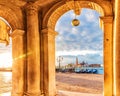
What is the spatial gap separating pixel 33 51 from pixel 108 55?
4.21 meters

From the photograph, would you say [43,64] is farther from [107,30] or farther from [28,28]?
[107,30]

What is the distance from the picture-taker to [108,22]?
38.7ft

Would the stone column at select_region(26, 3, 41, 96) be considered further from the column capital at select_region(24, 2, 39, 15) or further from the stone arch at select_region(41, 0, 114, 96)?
the stone arch at select_region(41, 0, 114, 96)

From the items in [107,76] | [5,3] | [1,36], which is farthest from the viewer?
[1,36]

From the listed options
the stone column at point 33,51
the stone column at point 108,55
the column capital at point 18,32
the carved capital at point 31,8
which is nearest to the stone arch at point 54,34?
the stone column at point 108,55

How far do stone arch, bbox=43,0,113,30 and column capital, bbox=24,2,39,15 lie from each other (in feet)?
2.65

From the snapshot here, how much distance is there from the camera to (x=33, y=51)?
1308 cm

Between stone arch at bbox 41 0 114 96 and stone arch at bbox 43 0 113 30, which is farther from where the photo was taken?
stone arch at bbox 43 0 113 30

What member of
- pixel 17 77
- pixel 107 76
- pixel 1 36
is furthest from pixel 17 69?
pixel 1 36

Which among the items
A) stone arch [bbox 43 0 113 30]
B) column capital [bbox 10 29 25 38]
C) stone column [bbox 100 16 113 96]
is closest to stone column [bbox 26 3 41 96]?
column capital [bbox 10 29 25 38]

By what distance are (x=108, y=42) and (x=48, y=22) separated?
12.7 ft

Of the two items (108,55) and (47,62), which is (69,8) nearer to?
(47,62)

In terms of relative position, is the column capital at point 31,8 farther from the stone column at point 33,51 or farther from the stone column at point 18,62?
the stone column at point 18,62

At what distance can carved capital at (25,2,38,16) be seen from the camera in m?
12.9
